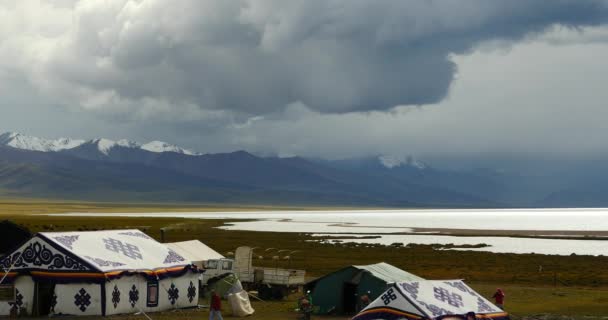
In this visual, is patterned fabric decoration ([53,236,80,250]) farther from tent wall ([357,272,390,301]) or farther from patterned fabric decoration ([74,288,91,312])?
tent wall ([357,272,390,301])

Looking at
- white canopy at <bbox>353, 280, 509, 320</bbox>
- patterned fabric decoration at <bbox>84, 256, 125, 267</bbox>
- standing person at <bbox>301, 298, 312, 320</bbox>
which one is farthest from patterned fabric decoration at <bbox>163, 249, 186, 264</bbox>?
white canopy at <bbox>353, 280, 509, 320</bbox>

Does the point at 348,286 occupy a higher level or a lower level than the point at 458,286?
lower

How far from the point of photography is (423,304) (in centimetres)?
2764

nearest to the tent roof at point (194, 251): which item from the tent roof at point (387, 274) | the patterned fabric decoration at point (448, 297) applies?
the tent roof at point (387, 274)

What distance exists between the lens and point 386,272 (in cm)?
3831

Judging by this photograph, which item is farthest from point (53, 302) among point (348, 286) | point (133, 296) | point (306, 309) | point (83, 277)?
point (348, 286)

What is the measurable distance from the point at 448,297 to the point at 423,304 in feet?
5.25

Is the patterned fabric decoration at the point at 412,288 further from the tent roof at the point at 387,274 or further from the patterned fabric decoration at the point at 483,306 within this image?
the tent roof at the point at 387,274

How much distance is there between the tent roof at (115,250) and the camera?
36250mm

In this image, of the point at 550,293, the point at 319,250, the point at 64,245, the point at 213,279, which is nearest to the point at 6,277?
the point at 64,245

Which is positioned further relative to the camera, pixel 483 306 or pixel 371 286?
pixel 371 286

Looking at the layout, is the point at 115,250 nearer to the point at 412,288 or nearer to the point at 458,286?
the point at 412,288

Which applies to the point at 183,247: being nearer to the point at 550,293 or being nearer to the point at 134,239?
the point at 134,239

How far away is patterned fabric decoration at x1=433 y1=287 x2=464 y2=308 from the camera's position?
28578mm
